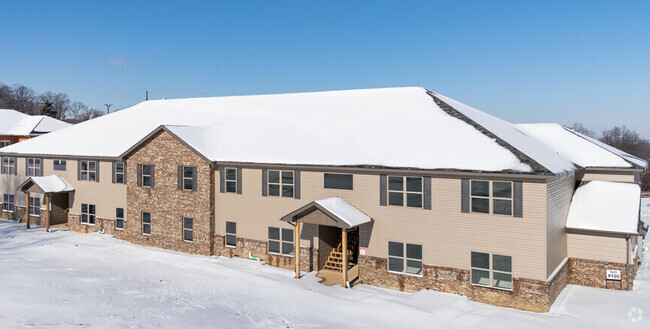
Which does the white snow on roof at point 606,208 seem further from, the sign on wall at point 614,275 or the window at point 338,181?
the window at point 338,181

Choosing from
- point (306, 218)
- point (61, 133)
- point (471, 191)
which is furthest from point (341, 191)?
point (61, 133)

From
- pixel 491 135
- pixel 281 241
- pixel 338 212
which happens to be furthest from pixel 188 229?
pixel 491 135

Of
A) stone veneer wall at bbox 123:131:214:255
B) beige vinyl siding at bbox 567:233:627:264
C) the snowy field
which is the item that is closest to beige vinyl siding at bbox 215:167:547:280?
the snowy field

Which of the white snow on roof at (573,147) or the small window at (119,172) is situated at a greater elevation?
the white snow on roof at (573,147)

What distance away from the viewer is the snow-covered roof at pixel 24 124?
2221 inches

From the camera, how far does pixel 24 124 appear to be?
58.3m

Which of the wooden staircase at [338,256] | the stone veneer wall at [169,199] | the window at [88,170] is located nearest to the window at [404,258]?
the wooden staircase at [338,256]

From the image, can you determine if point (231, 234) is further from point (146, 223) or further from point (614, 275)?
point (614, 275)

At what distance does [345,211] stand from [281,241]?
14.7 ft

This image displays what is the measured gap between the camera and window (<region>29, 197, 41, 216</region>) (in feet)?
105

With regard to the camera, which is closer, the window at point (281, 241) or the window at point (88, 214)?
the window at point (281, 241)

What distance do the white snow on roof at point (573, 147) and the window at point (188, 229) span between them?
63.8 ft

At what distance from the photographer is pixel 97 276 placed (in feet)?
64.7

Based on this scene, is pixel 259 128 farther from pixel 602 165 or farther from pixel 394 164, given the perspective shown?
pixel 602 165
